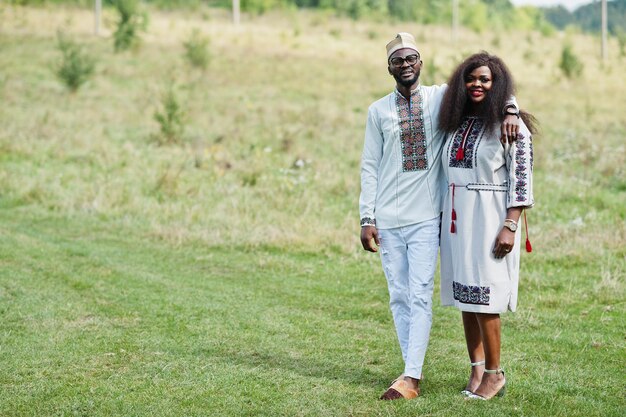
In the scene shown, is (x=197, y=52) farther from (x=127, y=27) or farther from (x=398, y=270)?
(x=398, y=270)

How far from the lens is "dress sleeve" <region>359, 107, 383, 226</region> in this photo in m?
5.06

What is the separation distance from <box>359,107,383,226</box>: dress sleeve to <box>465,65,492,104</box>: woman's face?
24.8 inches

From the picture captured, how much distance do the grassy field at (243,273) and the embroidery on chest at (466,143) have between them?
137cm

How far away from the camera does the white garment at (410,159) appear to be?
194 inches

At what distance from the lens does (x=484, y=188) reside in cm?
464

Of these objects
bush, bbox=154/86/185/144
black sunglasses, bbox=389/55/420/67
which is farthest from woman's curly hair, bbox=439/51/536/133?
bush, bbox=154/86/185/144

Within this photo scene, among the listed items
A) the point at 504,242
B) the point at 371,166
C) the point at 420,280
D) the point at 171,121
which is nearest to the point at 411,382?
the point at 420,280

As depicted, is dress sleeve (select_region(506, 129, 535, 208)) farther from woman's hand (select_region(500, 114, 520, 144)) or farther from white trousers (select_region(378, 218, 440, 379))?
white trousers (select_region(378, 218, 440, 379))

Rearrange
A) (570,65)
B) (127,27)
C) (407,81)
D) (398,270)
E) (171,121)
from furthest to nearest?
(127,27)
(570,65)
(171,121)
(398,270)
(407,81)

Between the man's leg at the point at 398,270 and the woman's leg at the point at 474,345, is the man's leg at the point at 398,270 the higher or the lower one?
the higher one

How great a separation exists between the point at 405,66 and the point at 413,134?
1.29 feet

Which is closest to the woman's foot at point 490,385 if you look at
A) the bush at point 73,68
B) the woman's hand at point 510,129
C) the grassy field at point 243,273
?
the grassy field at point 243,273

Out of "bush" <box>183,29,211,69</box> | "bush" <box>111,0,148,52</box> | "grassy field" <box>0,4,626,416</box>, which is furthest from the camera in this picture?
"bush" <box>111,0,148,52</box>

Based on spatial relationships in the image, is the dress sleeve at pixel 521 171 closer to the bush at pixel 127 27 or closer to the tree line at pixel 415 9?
the bush at pixel 127 27
